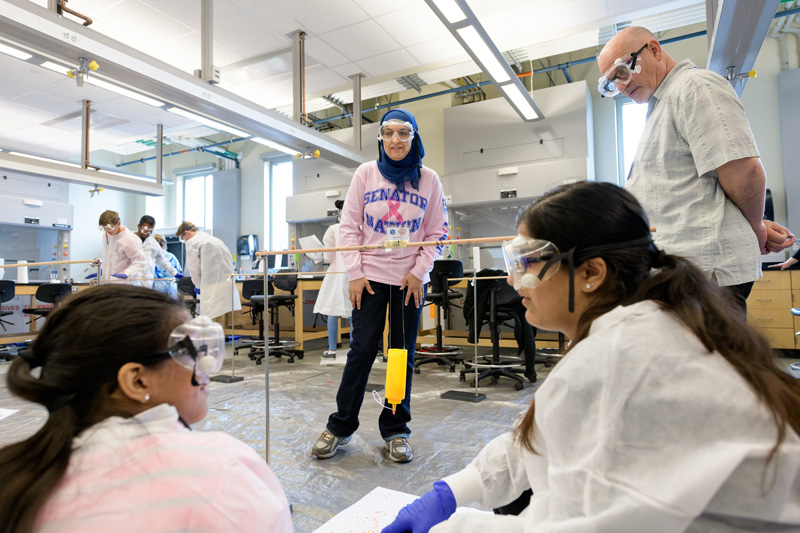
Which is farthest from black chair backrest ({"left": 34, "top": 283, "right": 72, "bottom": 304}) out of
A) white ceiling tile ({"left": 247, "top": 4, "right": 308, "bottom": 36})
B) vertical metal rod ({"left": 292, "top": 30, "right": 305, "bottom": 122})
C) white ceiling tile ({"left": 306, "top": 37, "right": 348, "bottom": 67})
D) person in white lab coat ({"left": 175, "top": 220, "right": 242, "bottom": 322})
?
white ceiling tile ({"left": 306, "top": 37, "right": 348, "bottom": 67})

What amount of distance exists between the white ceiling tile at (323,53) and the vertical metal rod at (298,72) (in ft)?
0.42

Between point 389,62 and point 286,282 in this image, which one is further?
point 389,62

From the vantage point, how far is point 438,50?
4977 millimetres

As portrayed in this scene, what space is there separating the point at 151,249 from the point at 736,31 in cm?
564

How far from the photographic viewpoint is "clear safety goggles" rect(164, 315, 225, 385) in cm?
64

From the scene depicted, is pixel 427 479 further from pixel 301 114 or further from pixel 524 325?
pixel 301 114

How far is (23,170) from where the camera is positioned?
5.25m

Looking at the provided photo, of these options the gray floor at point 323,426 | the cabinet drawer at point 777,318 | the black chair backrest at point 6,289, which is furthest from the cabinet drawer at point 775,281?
the black chair backrest at point 6,289

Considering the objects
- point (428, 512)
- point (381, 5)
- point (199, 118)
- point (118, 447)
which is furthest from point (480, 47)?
point (118, 447)

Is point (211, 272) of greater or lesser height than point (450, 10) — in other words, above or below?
below

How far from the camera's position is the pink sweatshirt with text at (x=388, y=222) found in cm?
187

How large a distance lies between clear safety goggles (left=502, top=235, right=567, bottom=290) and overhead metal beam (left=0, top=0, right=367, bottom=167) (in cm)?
331

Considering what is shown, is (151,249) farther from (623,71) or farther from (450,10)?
(623,71)

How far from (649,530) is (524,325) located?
2938mm
